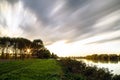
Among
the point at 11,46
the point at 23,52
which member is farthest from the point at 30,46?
the point at 11,46

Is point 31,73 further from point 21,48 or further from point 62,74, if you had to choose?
point 21,48

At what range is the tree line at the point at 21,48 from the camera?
356 ft

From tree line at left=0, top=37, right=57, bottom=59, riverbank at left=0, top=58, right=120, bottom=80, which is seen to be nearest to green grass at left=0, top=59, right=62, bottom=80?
riverbank at left=0, top=58, right=120, bottom=80

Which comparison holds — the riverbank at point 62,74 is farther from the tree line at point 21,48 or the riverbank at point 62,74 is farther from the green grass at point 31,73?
the tree line at point 21,48

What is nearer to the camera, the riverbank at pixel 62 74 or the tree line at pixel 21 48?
the riverbank at pixel 62 74

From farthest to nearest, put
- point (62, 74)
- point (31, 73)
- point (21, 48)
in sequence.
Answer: point (21, 48), point (31, 73), point (62, 74)

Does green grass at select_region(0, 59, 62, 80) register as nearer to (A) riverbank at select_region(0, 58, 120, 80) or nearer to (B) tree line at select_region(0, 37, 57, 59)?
(A) riverbank at select_region(0, 58, 120, 80)

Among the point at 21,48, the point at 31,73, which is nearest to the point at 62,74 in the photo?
the point at 31,73

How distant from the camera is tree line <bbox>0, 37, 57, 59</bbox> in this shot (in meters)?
109

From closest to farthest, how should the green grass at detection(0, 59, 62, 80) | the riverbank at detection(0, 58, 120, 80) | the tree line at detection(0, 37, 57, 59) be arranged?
1. the riverbank at detection(0, 58, 120, 80)
2. the green grass at detection(0, 59, 62, 80)
3. the tree line at detection(0, 37, 57, 59)

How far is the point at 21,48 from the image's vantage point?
117125 millimetres

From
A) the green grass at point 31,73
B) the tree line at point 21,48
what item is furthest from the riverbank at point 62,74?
the tree line at point 21,48

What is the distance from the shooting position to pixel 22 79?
15.6 meters

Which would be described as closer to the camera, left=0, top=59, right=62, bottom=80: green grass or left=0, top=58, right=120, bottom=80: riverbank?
left=0, top=58, right=120, bottom=80: riverbank
